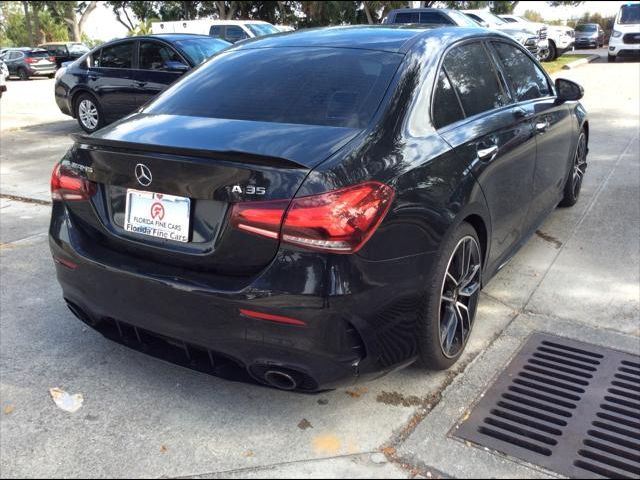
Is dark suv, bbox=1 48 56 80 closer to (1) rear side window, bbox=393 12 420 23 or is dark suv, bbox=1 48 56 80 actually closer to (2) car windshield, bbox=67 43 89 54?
(2) car windshield, bbox=67 43 89 54

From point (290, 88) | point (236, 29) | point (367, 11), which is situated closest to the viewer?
point (290, 88)

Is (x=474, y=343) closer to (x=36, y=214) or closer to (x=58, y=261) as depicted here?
(x=58, y=261)

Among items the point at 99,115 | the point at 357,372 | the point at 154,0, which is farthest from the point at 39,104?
the point at 154,0

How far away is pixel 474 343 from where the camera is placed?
3.46m

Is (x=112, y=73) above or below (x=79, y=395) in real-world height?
above

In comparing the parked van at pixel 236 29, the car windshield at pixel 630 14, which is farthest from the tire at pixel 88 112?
the car windshield at pixel 630 14

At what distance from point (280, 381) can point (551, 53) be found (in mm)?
19766

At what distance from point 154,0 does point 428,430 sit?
51.6 m

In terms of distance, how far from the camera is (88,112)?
10516 millimetres

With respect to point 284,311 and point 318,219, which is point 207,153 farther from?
point 284,311

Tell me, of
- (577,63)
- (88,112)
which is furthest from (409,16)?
(88,112)

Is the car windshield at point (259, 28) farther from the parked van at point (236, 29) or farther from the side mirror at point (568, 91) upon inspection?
the side mirror at point (568, 91)

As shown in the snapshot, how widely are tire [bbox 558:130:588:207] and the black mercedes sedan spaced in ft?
7.11

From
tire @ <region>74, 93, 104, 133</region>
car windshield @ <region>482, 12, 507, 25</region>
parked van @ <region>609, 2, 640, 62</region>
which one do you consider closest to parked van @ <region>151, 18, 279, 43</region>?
car windshield @ <region>482, 12, 507, 25</region>
